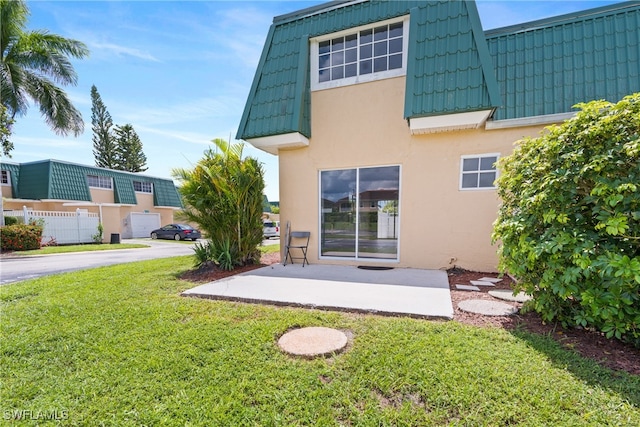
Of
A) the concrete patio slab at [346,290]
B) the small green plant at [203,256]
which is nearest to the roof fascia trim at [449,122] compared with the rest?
the concrete patio slab at [346,290]

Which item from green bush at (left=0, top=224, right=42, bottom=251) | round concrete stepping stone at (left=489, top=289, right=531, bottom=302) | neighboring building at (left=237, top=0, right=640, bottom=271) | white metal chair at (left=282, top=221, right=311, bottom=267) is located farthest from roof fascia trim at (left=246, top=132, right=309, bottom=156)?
green bush at (left=0, top=224, right=42, bottom=251)

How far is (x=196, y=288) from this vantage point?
481cm

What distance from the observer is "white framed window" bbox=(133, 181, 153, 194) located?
23.5m

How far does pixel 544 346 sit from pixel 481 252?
3.47m

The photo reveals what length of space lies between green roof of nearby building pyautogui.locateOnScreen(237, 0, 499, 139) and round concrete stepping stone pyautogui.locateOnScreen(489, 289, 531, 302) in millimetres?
3325

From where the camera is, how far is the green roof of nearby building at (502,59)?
195 inches

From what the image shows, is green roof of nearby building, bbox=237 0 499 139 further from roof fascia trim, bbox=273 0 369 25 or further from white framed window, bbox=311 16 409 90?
white framed window, bbox=311 16 409 90

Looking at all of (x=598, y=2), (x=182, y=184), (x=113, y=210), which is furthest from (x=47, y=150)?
(x=598, y=2)

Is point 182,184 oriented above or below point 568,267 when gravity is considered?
above

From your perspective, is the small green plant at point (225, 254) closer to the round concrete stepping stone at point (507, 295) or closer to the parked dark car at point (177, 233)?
the round concrete stepping stone at point (507, 295)

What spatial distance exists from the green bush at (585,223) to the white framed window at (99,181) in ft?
85.6

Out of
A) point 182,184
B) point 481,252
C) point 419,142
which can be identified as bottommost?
point 481,252

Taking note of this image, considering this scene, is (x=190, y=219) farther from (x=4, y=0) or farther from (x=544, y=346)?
(x=4, y=0)

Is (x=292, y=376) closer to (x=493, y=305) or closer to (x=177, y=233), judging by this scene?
(x=493, y=305)
